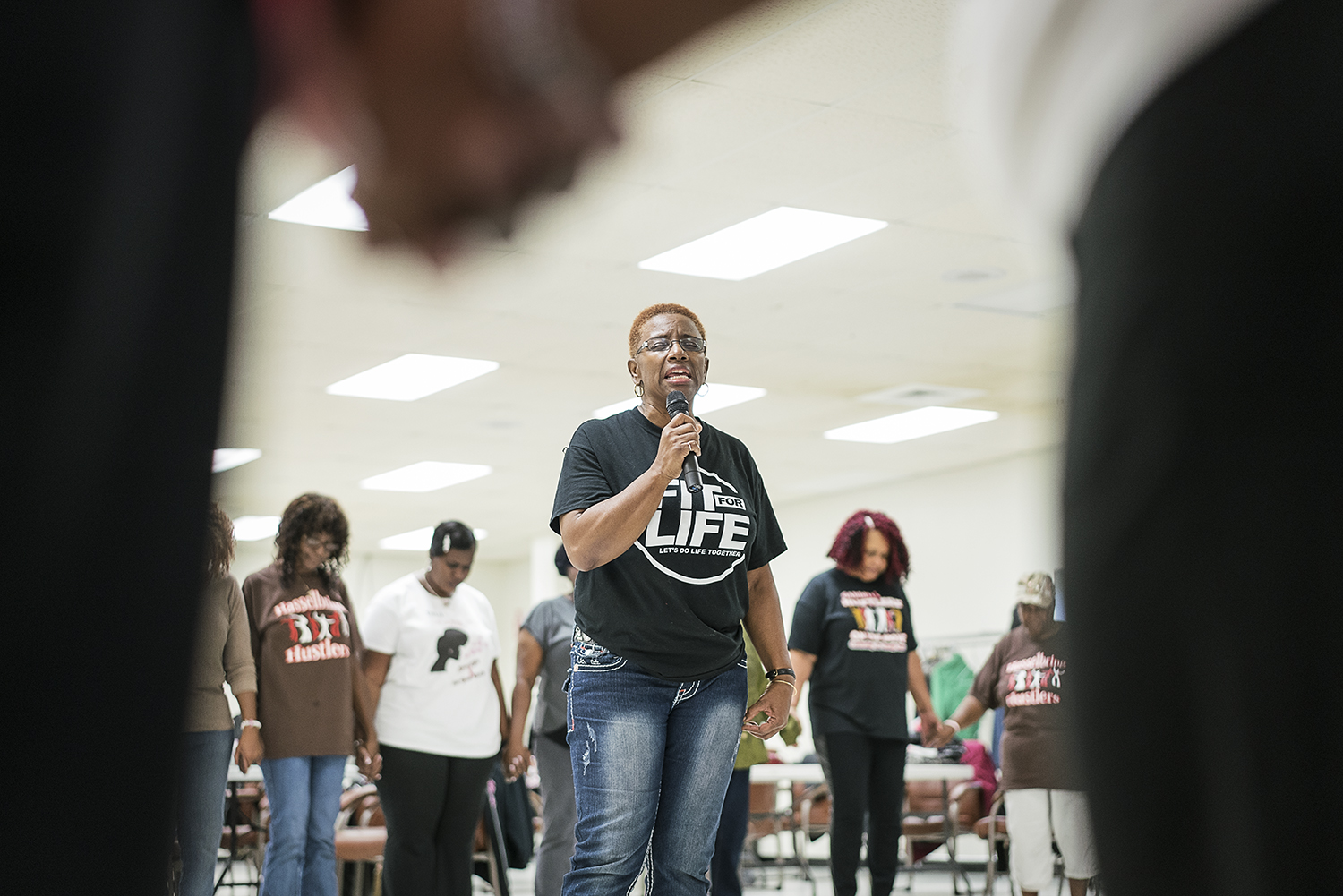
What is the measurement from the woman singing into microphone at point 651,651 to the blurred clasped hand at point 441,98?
5.78 ft

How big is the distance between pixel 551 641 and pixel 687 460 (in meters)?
2.28

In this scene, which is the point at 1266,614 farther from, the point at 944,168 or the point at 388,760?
the point at 944,168

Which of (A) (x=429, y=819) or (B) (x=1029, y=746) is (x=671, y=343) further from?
(B) (x=1029, y=746)

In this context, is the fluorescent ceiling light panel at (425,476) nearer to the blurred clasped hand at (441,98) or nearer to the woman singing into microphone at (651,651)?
the woman singing into microphone at (651,651)

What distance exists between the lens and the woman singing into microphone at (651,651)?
2254 millimetres

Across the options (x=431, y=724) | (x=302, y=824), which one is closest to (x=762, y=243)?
(x=431, y=724)

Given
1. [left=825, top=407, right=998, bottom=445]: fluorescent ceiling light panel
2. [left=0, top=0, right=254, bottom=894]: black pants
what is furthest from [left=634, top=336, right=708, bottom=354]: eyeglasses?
[left=825, top=407, right=998, bottom=445]: fluorescent ceiling light panel

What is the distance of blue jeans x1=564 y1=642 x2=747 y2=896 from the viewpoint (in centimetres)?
225

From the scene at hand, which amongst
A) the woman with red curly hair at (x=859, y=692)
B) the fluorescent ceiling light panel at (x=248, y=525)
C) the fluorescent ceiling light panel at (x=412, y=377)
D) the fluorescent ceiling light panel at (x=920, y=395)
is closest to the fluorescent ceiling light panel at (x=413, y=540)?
the fluorescent ceiling light panel at (x=412, y=377)

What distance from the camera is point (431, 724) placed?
13.7 ft

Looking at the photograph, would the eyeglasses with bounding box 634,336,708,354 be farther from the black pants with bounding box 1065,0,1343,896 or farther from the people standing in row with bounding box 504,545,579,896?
the black pants with bounding box 1065,0,1343,896

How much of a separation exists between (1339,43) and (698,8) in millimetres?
200

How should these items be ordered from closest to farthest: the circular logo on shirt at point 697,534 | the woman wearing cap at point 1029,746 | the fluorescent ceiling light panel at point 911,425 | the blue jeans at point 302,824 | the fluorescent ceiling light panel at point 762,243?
the circular logo on shirt at point 697,534
the blue jeans at point 302,824
the woman wearing cap at point 1029,746
the fluorescent ceiling light panel at point 762,243
the fluorescent ceiling light panel at point 911,425

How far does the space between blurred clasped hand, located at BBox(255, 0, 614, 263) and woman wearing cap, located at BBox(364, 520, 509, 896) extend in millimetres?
3834
